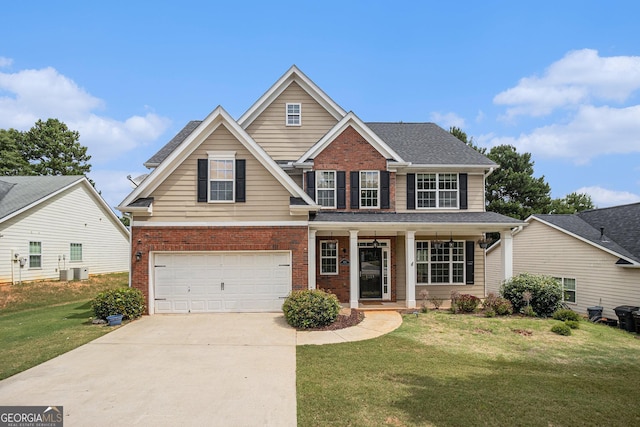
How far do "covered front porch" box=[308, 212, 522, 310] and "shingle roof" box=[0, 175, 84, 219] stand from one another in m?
15.7

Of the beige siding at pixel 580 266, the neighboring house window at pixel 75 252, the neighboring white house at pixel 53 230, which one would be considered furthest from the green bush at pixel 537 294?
the neighboring house window at pixel 75 252

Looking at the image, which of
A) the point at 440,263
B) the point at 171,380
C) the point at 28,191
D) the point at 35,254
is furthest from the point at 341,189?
the point at 28,191

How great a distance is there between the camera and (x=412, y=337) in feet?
33.3

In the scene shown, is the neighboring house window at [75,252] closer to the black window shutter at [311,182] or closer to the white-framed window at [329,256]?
the white-framed window at [329,256]

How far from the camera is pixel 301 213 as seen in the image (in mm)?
12914

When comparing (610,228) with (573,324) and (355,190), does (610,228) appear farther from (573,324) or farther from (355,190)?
(355,190)

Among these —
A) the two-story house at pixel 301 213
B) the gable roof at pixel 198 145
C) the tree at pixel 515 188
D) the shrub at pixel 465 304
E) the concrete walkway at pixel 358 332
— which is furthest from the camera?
the tree at pixel 515 188

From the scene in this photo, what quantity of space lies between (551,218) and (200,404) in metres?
19.6

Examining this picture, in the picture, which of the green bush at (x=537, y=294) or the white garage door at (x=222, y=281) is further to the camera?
the green bush at (x=537, y=294)

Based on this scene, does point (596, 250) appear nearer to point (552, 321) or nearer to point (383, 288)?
point (552, 321)

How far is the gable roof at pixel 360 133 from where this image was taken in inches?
577

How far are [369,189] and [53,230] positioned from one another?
17.9m

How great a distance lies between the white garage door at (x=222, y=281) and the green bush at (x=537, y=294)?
824 centimetres

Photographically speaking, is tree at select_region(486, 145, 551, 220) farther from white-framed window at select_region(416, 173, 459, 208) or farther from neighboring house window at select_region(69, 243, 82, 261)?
neighboring house window at select_region(69, 243, 82, 261)
